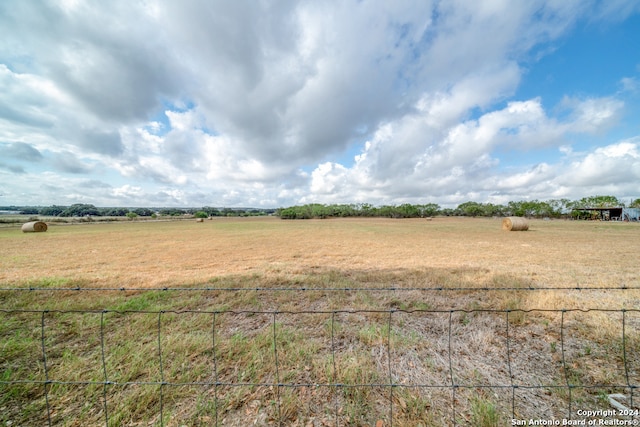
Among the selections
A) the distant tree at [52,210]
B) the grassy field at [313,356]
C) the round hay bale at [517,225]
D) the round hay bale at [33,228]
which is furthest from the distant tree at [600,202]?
the distant tree at [52,210]

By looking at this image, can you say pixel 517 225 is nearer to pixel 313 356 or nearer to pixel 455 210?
pixel 313 356

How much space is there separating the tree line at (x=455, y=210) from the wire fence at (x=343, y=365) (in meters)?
92.3

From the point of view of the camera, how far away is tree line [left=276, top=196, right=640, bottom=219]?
7969 centimetres

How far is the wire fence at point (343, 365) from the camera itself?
253cm

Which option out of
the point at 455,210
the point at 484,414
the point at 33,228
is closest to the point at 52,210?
the point at 33,228

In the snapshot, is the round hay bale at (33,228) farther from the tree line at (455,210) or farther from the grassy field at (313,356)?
the tree line at (455,210)

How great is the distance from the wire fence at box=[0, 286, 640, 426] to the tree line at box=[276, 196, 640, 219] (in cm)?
9230

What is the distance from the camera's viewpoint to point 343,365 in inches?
126

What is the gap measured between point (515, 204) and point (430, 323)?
419 feet

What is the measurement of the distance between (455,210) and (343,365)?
135720 millimetres

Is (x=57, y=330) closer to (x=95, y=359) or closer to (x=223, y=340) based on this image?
(x=95, y=359)

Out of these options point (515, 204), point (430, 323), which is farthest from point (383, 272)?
point (515, 204)

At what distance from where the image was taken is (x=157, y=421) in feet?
7.98

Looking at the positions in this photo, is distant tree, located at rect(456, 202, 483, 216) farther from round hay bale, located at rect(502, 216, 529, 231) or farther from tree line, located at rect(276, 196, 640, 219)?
round hay bale, located at rect(502, 216, 529, 231)
